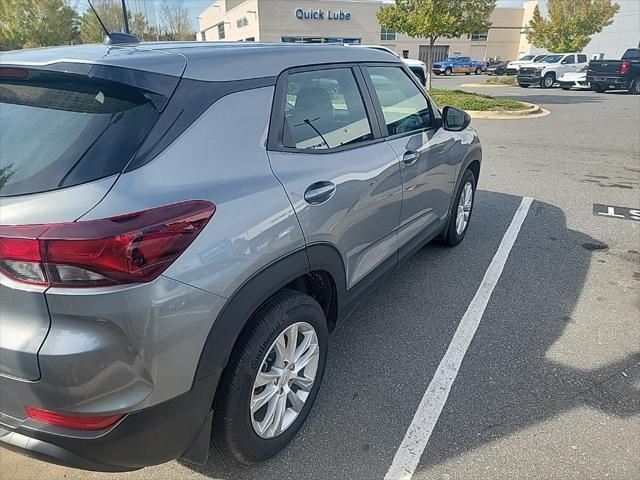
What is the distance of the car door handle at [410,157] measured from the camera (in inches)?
118

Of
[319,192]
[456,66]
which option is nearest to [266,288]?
[319,192]

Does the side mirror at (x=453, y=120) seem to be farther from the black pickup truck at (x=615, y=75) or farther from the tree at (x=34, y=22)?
the tree at (x=34, y=22)

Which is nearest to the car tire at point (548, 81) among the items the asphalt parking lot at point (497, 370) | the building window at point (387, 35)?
the asphalt parking lot at point (497, 370)

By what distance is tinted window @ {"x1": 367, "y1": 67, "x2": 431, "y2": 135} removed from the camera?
10.0 ft

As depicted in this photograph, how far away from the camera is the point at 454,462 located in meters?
2.20

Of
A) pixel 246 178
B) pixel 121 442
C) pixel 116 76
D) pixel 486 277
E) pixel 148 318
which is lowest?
pixel 486 277

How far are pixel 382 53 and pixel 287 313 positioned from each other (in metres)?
2.14

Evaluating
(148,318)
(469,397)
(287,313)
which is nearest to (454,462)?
(469,397)

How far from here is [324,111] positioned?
8.38 ft

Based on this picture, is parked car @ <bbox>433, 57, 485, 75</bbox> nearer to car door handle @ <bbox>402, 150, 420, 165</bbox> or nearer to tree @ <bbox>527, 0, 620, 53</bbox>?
tree @ <bbox>527, 0, 620, 53</bbox>

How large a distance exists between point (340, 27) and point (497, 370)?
6107 cm

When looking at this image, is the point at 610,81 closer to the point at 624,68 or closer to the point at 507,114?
the point at 624,68

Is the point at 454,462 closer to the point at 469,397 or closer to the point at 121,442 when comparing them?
the point at 469,397

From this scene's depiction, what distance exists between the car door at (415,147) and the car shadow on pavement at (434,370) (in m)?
0.58
